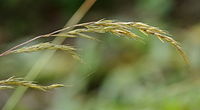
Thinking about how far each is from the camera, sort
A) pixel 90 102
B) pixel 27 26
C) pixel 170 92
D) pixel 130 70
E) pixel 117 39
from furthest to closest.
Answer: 1. pixel 27 26
2. pixel 117 39
3. pixel 130 70
4. pixel 90 102
5. pixel 170 92

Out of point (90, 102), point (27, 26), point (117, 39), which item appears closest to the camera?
point (90, 102)

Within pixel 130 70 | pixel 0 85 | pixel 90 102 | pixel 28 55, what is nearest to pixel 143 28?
pixel 0 85

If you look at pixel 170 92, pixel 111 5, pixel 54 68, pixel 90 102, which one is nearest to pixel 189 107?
pixel 170 92

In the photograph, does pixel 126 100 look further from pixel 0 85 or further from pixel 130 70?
pixel 0 85

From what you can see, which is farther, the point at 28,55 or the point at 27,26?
the point at 27,26

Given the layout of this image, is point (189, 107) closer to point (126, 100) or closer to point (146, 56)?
point (126, 100)

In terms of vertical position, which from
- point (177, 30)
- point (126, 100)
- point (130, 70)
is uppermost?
point (177, 30)

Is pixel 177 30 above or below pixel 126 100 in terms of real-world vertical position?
above
